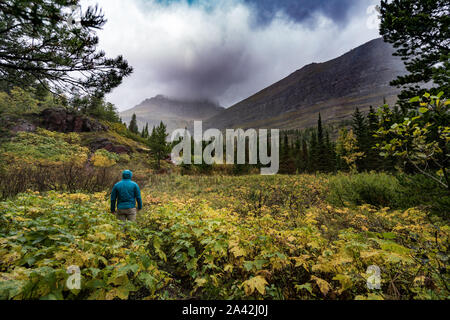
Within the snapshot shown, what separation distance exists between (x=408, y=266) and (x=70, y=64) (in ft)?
24.2

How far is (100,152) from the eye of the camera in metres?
20.1

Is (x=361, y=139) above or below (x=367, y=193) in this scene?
above

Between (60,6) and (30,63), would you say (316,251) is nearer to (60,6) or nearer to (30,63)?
(60,6)

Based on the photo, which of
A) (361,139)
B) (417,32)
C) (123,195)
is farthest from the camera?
(361,139)

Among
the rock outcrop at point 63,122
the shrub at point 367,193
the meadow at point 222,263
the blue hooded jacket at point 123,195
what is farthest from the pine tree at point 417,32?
the rock outcrop at point 63,122

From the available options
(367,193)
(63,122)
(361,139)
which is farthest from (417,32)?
(63,122)

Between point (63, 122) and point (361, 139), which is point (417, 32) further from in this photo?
point (63, 122)

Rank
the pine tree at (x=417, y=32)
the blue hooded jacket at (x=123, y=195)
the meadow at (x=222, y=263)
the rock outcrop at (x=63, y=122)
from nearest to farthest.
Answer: the meadow at (x=222, y=263)
the blue hooded jacket at (x=123, y=195)
the pine tree at (x=417, y=32)
the rock outcrop at (x=63, y=122)

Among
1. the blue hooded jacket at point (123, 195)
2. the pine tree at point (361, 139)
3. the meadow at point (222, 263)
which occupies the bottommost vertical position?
the meadow at point (222, 263)

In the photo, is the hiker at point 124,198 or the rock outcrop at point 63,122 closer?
the hiker at point 124,198

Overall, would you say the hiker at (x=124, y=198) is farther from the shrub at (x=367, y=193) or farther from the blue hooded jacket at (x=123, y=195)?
the shrub at (x=367, y=193)

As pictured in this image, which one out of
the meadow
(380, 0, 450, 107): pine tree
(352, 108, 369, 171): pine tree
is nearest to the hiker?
the meadow
